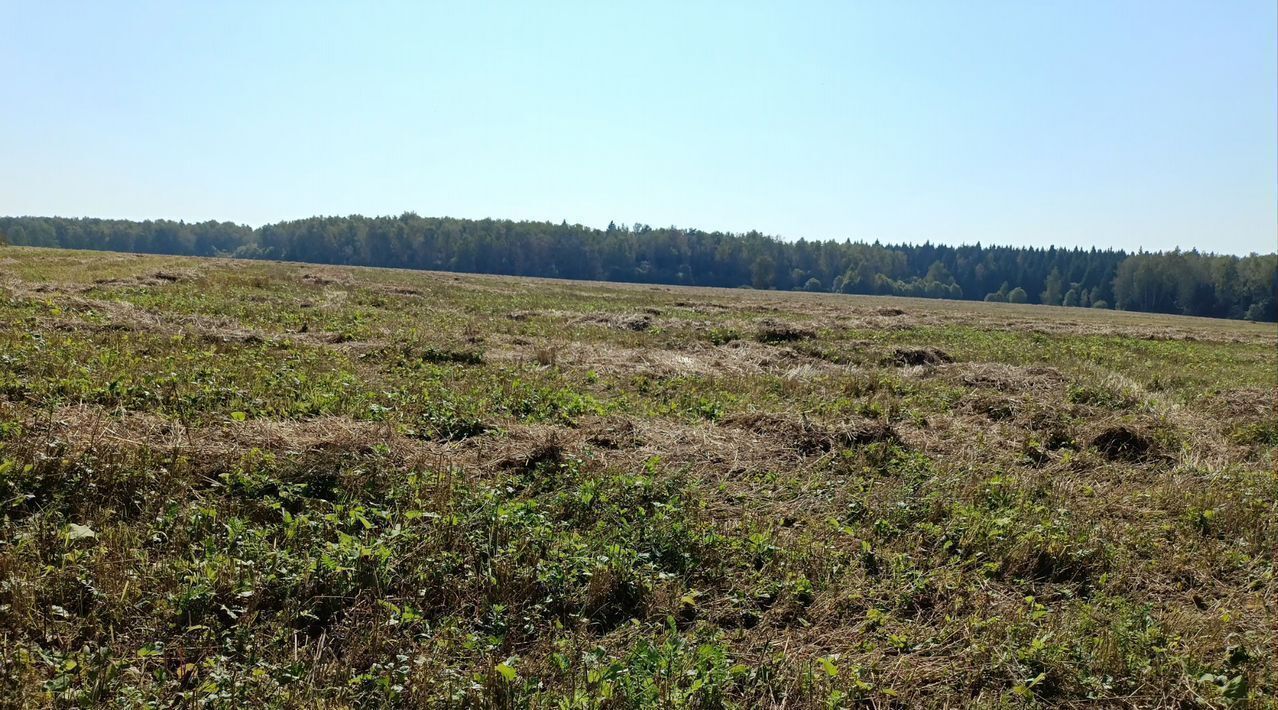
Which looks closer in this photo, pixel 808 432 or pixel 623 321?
pixel 808 432

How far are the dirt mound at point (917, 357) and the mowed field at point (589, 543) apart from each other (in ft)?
17.8

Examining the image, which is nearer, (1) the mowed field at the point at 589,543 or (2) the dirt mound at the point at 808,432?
(1) the mowed field at the point at 589,543

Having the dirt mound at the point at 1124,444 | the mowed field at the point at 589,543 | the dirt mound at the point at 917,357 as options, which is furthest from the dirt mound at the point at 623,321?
the dirt mound at the point at 1124,444

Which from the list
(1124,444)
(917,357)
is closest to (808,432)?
(1124,444)

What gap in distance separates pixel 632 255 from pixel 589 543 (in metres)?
139

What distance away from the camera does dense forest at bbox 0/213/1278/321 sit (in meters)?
134

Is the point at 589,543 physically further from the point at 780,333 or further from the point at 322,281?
the point at 322,281

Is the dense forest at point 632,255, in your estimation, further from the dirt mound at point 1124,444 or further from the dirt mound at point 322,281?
the dirt mound at point 1124,444

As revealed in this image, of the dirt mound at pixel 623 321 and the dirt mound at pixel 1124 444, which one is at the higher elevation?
the dirt mound at pixel 623 321

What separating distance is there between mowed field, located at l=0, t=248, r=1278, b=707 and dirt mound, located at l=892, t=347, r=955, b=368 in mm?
5428

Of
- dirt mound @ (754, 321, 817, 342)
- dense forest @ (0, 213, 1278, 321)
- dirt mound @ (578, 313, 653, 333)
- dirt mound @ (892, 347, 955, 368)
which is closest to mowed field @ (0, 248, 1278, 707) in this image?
dirt mound @ (892, 347, 955, 368)

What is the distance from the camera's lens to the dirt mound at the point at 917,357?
16.0 metres

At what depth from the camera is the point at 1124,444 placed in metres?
9.07

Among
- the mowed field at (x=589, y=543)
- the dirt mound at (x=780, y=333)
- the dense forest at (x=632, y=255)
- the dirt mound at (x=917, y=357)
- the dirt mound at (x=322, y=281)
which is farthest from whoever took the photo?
the dense forest at (x=632, y=255)
